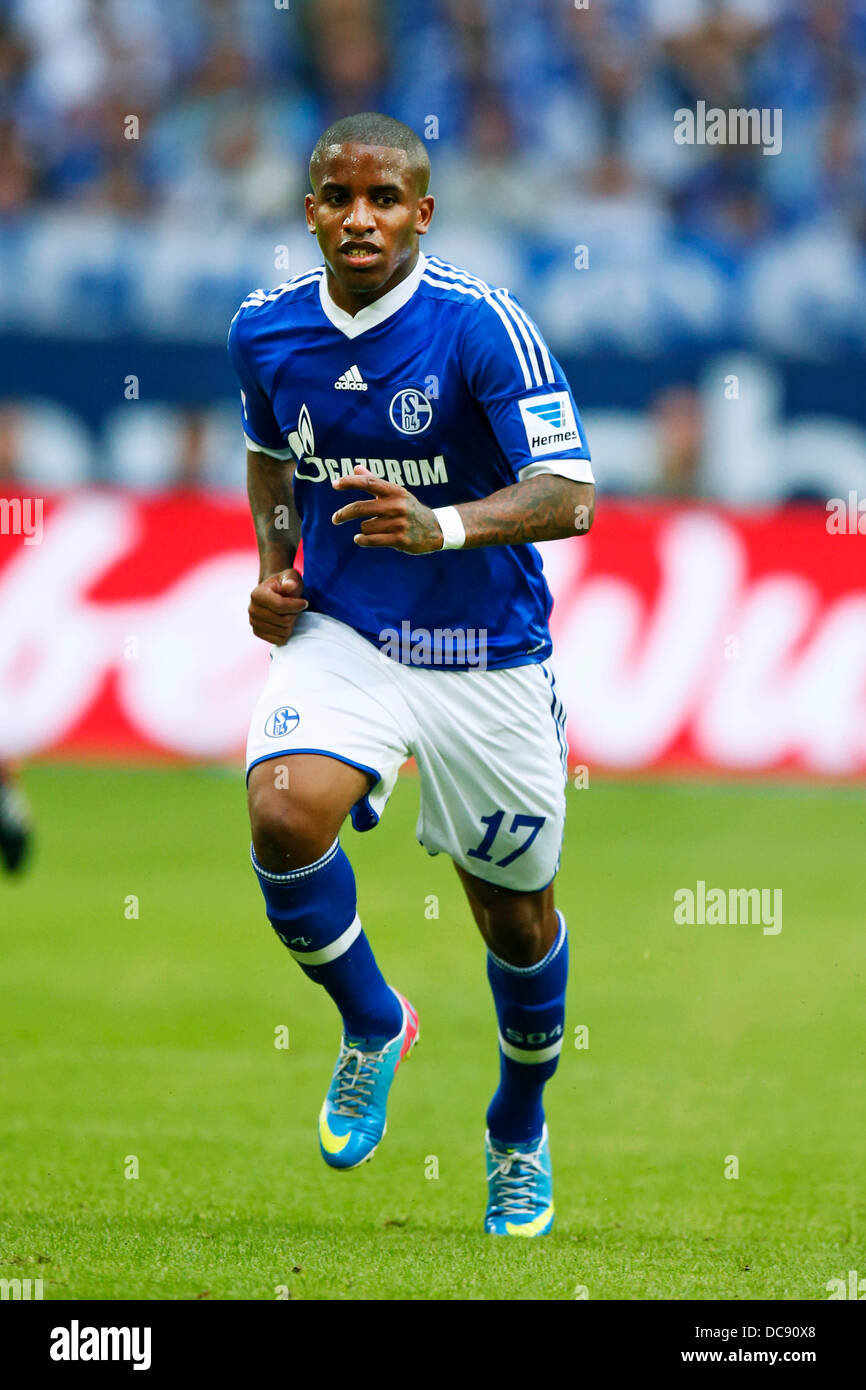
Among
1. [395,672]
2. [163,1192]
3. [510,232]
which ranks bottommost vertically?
[163,1192]

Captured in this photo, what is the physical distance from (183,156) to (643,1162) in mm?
12310

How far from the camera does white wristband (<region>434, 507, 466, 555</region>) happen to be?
14.4ft

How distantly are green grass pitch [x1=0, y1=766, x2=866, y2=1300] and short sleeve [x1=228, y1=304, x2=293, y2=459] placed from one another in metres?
1.91

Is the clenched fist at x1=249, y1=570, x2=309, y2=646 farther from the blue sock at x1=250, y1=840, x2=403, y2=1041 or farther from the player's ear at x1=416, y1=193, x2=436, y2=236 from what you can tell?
the player's ear at x1=416, y1=193, x2=436, y2=236

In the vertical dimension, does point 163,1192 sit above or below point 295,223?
below

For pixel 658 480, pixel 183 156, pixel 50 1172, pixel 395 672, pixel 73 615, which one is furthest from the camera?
pixel 183 156

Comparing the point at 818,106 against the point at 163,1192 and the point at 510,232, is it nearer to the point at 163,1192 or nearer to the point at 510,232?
the point at 510,232

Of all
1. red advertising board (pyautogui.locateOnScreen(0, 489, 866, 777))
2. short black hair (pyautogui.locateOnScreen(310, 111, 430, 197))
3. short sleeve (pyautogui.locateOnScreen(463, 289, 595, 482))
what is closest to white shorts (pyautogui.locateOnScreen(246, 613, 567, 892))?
short sleeve (pyautogui.locateOnScreen(463, 289, 595, 482))

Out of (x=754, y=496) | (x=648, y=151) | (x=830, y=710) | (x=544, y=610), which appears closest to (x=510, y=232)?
(x=648, y=151)

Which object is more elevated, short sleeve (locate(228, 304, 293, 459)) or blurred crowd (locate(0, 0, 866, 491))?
blurred crowd (locate(0, 0, 866, 491))

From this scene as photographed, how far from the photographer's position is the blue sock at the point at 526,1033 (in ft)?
16.6

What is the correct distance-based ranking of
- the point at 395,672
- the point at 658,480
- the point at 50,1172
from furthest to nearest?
the point at 658,480, the point at 50,1172, the point at 395,672

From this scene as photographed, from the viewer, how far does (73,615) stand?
11930 millimetres

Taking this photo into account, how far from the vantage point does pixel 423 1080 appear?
258 inches
